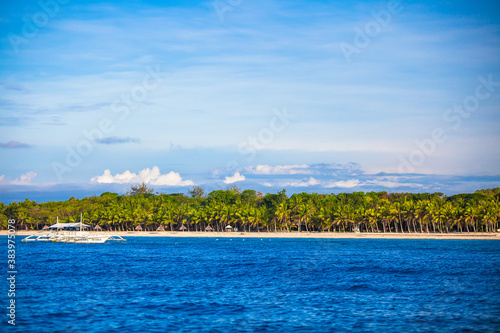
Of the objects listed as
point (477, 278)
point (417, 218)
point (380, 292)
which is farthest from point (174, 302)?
point (417, 218)

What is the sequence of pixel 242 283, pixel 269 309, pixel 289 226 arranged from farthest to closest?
pixel 289 226 < pixel 242 283 < pixel 269 309

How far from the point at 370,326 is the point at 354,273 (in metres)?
26.3

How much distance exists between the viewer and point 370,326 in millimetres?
27391

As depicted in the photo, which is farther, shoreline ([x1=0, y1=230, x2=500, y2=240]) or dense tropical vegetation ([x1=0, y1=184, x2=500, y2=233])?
dense tropical vegetation ([x1=0, y1=184, x2=500, y2=233])

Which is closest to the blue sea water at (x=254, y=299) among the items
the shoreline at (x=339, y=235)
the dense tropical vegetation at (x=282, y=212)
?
the shoreline at (x=339, y=235)

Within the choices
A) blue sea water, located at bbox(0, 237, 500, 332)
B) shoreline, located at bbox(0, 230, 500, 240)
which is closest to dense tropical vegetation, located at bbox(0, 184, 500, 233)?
shoreline, located at bbox(0, 230, 500, 240)

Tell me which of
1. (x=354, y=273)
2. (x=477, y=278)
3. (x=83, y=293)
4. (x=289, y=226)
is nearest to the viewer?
(x=83, y=293)

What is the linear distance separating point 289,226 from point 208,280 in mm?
126901

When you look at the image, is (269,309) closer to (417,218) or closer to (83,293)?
(83,293)

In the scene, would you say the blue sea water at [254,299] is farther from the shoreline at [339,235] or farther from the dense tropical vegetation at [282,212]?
the dense tropical vegetation at [282,212]

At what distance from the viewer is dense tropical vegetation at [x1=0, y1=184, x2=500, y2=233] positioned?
502ft

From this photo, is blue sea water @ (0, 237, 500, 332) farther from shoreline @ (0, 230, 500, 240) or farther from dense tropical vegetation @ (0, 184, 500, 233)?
dense tropical vegetation @ (0, 184, 500, 233)

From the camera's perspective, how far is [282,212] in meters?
162

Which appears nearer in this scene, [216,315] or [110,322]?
[110,322]
